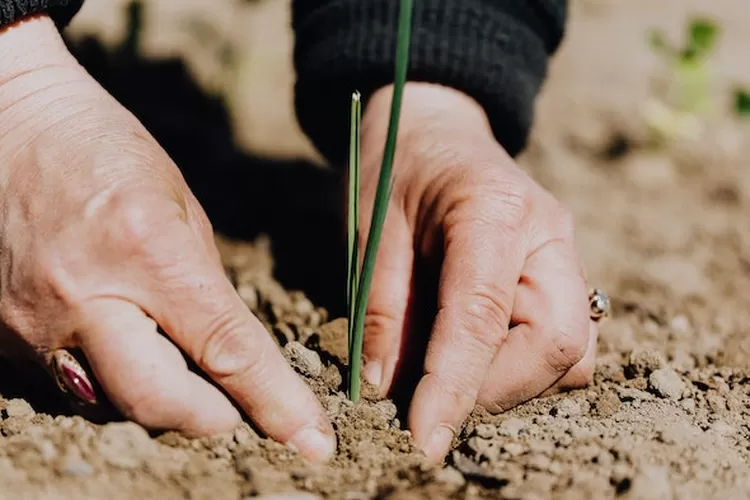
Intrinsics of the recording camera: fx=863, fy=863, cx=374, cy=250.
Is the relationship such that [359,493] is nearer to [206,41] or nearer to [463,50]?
[463,50]

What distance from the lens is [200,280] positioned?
1087mm

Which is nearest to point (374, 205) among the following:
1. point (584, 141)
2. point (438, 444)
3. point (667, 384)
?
point (438, 444)

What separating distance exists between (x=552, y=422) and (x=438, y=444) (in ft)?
0.61

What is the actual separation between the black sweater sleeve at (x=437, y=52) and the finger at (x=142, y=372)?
2.79 feet

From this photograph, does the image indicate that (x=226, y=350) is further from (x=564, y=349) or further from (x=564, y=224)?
(x=564, y=224)

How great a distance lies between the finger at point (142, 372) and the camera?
3.40ft

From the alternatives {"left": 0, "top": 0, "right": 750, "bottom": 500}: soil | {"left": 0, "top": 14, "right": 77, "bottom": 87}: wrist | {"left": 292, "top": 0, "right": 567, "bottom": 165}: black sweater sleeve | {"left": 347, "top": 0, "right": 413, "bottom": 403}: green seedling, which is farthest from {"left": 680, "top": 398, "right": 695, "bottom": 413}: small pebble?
{"left": 0, "top": 14, "right": 77, "bottom": 87}: wrist

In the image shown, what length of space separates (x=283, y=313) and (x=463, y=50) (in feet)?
2.12

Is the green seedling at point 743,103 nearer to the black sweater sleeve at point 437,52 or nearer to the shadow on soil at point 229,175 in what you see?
the black sweater sleeve at point 437,52

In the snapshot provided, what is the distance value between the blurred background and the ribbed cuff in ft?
2.17

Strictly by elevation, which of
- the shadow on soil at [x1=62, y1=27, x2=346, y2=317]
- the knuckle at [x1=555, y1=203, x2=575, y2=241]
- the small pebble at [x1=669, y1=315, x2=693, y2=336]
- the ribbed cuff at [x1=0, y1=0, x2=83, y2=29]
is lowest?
the small pebble at [x1=669, y1=315, x2=693, y2=336]

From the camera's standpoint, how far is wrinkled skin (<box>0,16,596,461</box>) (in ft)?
3.53

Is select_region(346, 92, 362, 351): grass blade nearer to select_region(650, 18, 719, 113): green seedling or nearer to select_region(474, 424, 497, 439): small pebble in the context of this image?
select_region(474, 424, 497, 439): small pebble

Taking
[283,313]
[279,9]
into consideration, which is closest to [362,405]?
[283,313]
